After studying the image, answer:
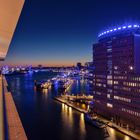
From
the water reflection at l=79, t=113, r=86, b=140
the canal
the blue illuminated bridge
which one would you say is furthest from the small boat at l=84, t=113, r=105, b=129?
the blue illuminated bridge

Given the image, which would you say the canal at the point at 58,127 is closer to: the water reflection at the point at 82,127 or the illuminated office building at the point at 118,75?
the water reflection at the point at 82,127

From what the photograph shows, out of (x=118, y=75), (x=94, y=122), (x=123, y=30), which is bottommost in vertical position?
(x=94, y=122)

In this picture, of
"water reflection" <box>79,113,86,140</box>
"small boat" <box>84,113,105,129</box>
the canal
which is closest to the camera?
the canal

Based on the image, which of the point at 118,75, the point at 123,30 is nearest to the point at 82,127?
the point at 118,75

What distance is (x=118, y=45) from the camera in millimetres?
14164

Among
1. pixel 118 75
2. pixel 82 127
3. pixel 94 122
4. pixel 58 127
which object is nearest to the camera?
pixel 58 127

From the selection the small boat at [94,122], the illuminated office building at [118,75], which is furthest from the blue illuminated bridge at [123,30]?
the small boat at [94,122]

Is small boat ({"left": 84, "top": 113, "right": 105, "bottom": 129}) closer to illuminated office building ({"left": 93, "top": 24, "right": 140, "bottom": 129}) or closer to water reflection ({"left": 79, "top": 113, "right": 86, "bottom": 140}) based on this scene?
water reflection ({"left": 79, "top": 113, "right": 86, "bottom": 140})

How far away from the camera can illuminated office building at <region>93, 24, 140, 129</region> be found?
42.4ft

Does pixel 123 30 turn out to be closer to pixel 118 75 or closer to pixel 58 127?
pixel 118 75

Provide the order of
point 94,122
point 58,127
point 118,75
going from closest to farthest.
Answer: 1. point 58,127
2. point 94,122
3. point 118,75

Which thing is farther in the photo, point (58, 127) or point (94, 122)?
point (94, 122)

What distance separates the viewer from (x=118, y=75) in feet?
47.3

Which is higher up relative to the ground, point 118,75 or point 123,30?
point 123,30
